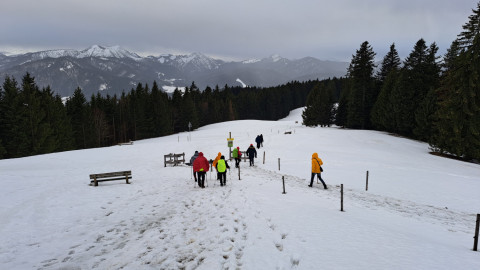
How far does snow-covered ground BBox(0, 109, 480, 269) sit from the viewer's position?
652 centimetres

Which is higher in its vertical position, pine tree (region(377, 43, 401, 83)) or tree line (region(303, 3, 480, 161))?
pine tree (region(377, 43, 401, 83))

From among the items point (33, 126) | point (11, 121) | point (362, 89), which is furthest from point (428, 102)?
point (11, 121)

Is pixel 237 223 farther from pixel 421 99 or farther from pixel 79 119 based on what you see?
pixel 79 119

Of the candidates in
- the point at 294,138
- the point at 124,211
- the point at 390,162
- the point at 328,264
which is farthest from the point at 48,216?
the point at 294,138

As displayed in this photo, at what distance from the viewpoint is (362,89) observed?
5166 centimetres

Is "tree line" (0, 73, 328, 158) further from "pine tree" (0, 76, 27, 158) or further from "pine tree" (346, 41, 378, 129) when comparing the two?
"pine tree" (346, 41, 378, 129)

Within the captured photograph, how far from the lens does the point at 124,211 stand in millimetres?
11250

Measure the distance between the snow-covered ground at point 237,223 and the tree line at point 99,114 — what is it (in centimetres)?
2614

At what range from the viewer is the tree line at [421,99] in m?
27.2

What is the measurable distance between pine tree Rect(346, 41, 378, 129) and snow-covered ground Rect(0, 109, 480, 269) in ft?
108

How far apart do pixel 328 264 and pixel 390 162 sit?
25021mm

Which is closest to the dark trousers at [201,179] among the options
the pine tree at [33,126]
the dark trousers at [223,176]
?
the dark trousers at [223,176]

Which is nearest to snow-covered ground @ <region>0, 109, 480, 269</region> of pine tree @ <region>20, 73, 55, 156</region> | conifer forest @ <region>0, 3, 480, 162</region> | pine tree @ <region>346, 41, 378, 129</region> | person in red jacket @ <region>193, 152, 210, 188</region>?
person in red jacket @ <region>193, 152, 210, 188</region>

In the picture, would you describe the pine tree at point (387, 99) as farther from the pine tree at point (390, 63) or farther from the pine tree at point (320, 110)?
the pine tree at point (320, 110)
